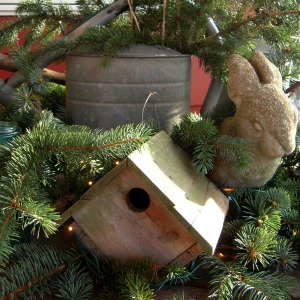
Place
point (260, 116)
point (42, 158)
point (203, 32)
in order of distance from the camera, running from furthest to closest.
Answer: point (203, 32)
point (260, 116)
point (42, 158)

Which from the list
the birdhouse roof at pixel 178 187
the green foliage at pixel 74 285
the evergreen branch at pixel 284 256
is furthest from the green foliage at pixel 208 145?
the green foliage at pixel 74 285

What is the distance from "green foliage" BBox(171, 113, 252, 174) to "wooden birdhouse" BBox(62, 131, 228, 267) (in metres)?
0.03

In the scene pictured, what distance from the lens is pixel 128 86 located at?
926mm

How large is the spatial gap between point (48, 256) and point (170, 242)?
190 mm

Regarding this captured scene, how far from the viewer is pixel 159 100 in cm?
95

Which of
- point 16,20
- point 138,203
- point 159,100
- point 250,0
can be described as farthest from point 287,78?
point 16,20

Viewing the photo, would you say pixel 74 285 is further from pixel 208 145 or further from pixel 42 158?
pixel 208 145

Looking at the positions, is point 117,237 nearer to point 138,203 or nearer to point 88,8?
point 138,203

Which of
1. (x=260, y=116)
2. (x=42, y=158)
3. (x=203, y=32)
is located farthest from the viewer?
(x=203, y=32)

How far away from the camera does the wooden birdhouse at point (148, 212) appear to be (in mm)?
738

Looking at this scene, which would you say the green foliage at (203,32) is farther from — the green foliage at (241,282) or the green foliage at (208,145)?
the green foliage at (241,282)

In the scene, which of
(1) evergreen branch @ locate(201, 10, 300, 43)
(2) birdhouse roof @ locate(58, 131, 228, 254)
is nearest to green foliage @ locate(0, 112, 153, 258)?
(2) birdhouse roof @ locate(58, 131, 228, 254)

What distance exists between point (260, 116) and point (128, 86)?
246 mm

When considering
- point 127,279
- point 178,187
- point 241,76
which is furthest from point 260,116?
point 127,279
